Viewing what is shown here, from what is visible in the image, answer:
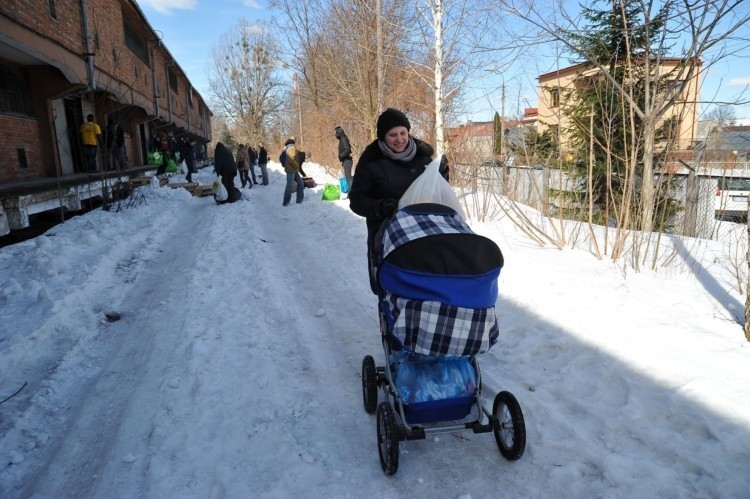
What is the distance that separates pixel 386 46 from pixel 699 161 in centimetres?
1033

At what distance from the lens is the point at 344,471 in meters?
2.72

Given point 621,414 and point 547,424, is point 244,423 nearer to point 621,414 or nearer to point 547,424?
point 547,424

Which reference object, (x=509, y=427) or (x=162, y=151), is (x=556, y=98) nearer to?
(x=509, y=427)

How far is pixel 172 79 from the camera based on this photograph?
94.8 feet

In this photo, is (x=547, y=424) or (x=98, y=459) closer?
(x=98, y=459)

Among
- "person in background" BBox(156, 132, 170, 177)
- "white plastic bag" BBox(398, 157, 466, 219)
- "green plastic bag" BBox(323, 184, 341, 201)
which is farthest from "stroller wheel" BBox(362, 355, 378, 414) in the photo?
"person in background" BBox(156, 132, 170, 177)

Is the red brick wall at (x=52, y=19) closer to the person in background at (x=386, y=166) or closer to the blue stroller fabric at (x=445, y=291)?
the person in background at (x=386, y=166)

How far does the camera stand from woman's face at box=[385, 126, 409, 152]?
3.50 meters

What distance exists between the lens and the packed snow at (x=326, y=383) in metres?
2.64

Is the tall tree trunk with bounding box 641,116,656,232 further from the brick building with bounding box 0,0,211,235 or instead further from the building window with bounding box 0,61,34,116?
the building window with bounding box 0,61,34,116

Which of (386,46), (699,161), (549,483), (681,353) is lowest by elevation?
(549,483)

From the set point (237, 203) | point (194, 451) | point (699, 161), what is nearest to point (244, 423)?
point (194, 451)

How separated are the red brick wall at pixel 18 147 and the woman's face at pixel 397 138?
398 inches

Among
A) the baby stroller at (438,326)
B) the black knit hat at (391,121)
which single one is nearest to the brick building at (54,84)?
the black knit hat at (391,121)
